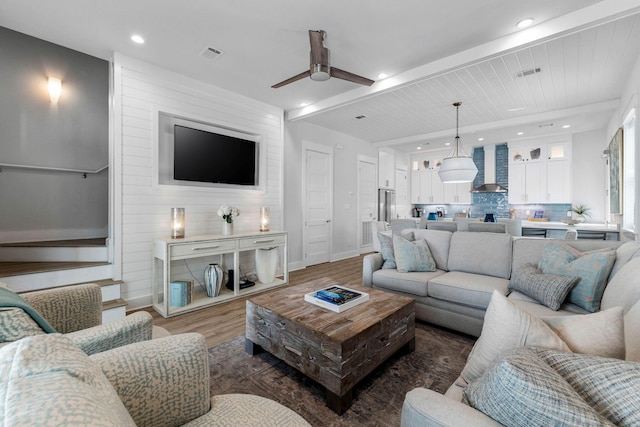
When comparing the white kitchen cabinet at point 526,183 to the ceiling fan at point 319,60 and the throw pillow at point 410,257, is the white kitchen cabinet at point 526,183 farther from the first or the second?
the ceiling fan at point 319,60

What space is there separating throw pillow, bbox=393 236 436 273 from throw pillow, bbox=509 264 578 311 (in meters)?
0.84

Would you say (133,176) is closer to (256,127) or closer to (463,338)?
(256,127)

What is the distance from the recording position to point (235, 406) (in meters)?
1.08

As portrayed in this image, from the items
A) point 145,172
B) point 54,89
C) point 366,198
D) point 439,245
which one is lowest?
point 439,245

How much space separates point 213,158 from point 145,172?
2.85 ft

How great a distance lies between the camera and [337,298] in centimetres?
217

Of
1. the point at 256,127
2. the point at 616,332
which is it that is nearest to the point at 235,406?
the point at 616,332

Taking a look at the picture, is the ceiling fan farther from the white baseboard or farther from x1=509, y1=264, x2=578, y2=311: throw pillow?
the white baseboard

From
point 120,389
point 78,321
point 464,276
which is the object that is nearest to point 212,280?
point 78,321

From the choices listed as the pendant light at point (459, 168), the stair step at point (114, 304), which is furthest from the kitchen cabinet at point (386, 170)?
the stair step at point (114, 304)

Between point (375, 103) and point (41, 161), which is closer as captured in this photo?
point (41, 161)

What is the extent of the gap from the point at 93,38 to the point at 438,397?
3996 mm

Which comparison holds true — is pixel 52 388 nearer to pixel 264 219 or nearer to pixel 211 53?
pixel 211 53

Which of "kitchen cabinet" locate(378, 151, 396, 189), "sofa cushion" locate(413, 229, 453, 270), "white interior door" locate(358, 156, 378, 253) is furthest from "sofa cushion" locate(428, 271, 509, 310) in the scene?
"kitchen cabinet" locate(378, 151, 396, 189)
